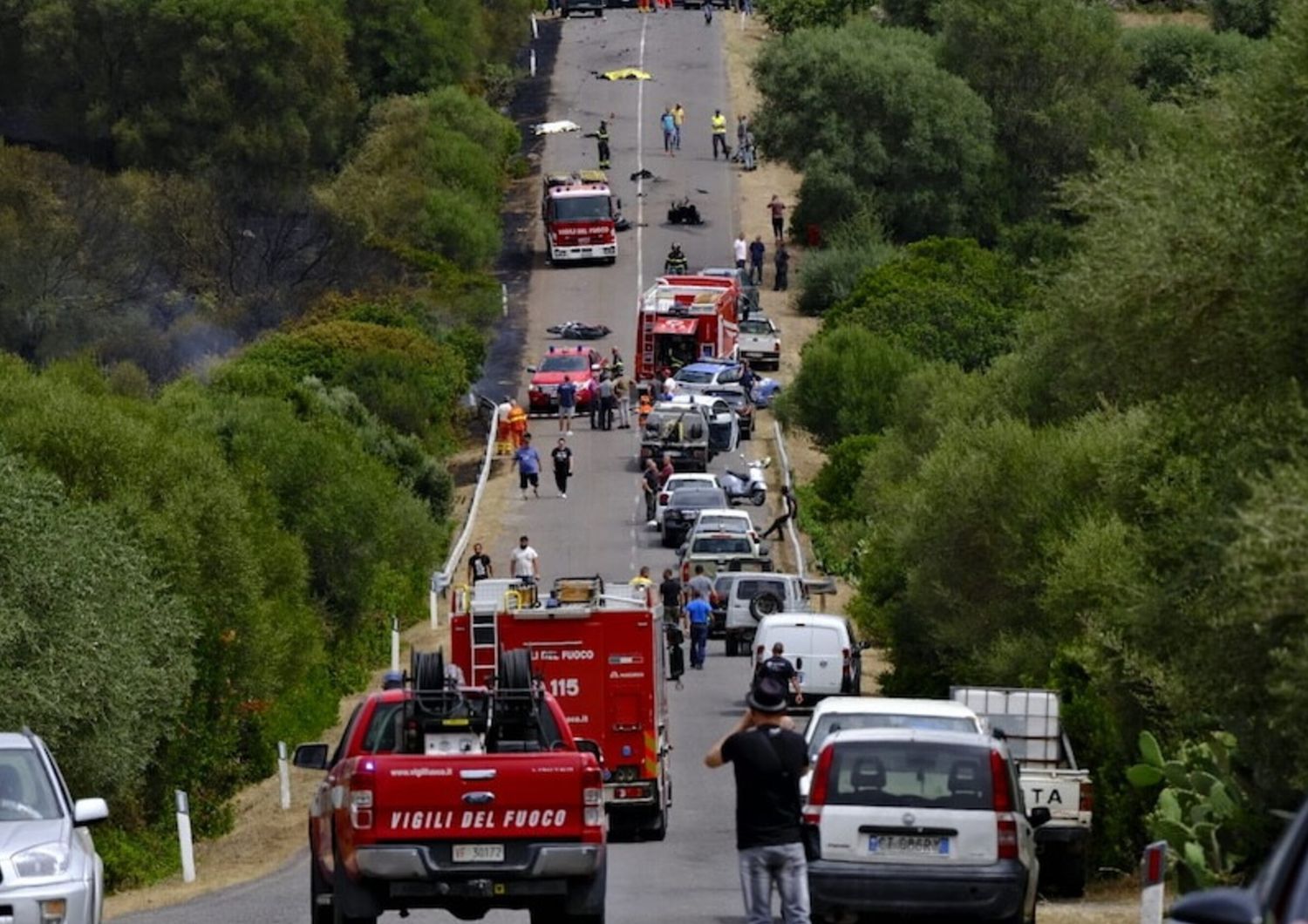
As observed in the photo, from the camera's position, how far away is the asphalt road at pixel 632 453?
24172mm

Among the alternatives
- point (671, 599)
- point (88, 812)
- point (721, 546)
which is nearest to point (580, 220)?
point (721, 546)

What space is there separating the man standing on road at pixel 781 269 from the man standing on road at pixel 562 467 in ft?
104

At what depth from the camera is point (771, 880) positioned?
15.1 metres

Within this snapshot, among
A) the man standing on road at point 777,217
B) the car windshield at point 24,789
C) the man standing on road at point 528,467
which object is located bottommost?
the man standing on road at point 777,217

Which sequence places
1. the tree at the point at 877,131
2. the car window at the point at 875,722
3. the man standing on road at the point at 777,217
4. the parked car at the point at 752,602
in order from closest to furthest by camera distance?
the car window at the point at 875,722, the parked car at the point at 752,602, the man standing on road at the point at 777,217, the tree at the point at 877,131

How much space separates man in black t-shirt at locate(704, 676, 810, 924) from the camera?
49.1 ft

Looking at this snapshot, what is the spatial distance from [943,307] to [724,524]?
1181 inches

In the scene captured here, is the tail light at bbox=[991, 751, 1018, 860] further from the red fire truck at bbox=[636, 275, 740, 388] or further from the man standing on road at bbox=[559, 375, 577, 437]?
the red fire truck at bbox=[636, 275, 740, 388]

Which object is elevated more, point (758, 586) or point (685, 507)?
point (758, 586)

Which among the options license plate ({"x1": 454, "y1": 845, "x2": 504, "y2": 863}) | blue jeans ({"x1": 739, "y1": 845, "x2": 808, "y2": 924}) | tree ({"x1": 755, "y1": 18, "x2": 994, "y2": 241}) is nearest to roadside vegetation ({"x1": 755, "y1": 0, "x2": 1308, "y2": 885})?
blue jeans ({"x1": 739, "y1": 845, "x2": 808, "y2": 924})

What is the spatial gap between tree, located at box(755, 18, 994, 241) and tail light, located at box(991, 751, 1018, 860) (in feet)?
264

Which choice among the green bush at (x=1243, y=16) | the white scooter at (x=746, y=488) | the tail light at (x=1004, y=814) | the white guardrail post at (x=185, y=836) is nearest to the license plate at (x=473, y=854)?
the tail light at (x=1004, y=814)

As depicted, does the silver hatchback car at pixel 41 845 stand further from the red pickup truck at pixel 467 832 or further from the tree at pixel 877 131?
the tree at pixel 877 131

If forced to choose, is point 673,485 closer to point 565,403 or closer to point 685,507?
point 685,507
